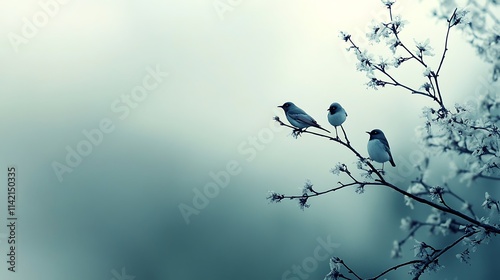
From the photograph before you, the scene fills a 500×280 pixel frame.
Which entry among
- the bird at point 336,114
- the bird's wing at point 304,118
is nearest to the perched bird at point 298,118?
the bird's wing at point 304,118

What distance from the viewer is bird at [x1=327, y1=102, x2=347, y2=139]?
4.34 metres

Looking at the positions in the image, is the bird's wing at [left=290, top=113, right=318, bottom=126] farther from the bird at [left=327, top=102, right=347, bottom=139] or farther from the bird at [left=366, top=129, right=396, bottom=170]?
the bird at [left=366, top=129, right=396, bottom=170]

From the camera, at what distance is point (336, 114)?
14.3 ft

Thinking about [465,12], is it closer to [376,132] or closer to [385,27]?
[385,27]

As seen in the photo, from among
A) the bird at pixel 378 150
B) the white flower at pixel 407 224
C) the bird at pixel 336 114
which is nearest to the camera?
the white flower at pixel 407 224

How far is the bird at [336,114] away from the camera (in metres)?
4.34

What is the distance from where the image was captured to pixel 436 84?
345 cm

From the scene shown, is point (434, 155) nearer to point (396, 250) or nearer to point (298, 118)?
point (396, 250)

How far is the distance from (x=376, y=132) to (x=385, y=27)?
0.89 metres

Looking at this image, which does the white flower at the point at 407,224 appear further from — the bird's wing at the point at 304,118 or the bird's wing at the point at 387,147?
the bird's wing at the point at 304,118

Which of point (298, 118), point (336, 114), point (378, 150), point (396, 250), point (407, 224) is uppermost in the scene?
point (298, 118)

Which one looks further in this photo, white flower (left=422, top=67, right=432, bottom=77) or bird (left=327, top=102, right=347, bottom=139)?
bird (left=327, top=102, right=347, bottom=139)

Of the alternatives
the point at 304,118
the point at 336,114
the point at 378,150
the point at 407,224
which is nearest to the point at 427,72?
the point at 378,150

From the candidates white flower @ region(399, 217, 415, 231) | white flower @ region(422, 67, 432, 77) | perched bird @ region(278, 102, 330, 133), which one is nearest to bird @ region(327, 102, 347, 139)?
perched bird @ region(278, 102, 330, 133)
